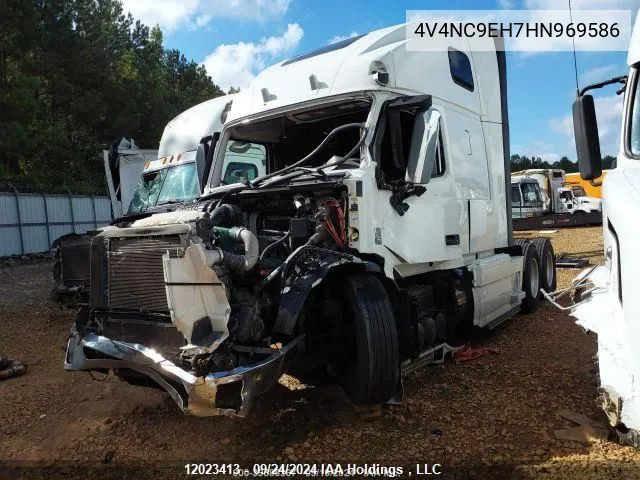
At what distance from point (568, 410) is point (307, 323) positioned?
2.13 metres

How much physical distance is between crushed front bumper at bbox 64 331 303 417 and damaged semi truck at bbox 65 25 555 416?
1 centimetres

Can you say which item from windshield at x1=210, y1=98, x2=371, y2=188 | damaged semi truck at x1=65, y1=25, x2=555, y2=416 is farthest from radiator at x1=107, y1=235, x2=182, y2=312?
windshield at x1=210, y1=98, x2=371, y2=188

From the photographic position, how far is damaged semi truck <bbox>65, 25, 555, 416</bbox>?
3.35 m

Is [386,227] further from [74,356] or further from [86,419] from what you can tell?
[86,419]

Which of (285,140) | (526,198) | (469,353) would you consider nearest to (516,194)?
(526,198)

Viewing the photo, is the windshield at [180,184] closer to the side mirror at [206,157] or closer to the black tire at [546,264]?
the side mirror at [206,157]

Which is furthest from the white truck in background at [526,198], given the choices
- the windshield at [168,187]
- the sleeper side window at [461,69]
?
the sleeper side window at [461,69]

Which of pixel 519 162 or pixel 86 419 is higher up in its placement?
pixel 519 162

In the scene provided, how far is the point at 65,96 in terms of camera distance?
23203 mm

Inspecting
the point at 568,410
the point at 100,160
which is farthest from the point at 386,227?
the point at 100,160

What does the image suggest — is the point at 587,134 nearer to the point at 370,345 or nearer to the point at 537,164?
the point at 370,345

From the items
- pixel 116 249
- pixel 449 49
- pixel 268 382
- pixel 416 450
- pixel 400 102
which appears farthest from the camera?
pixel 449 49

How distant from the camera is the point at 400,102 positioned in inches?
164

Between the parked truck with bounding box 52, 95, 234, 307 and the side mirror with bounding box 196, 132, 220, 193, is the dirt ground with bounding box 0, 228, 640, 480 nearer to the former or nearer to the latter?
the parked truck with bounding box 52, 95, 234, 307
